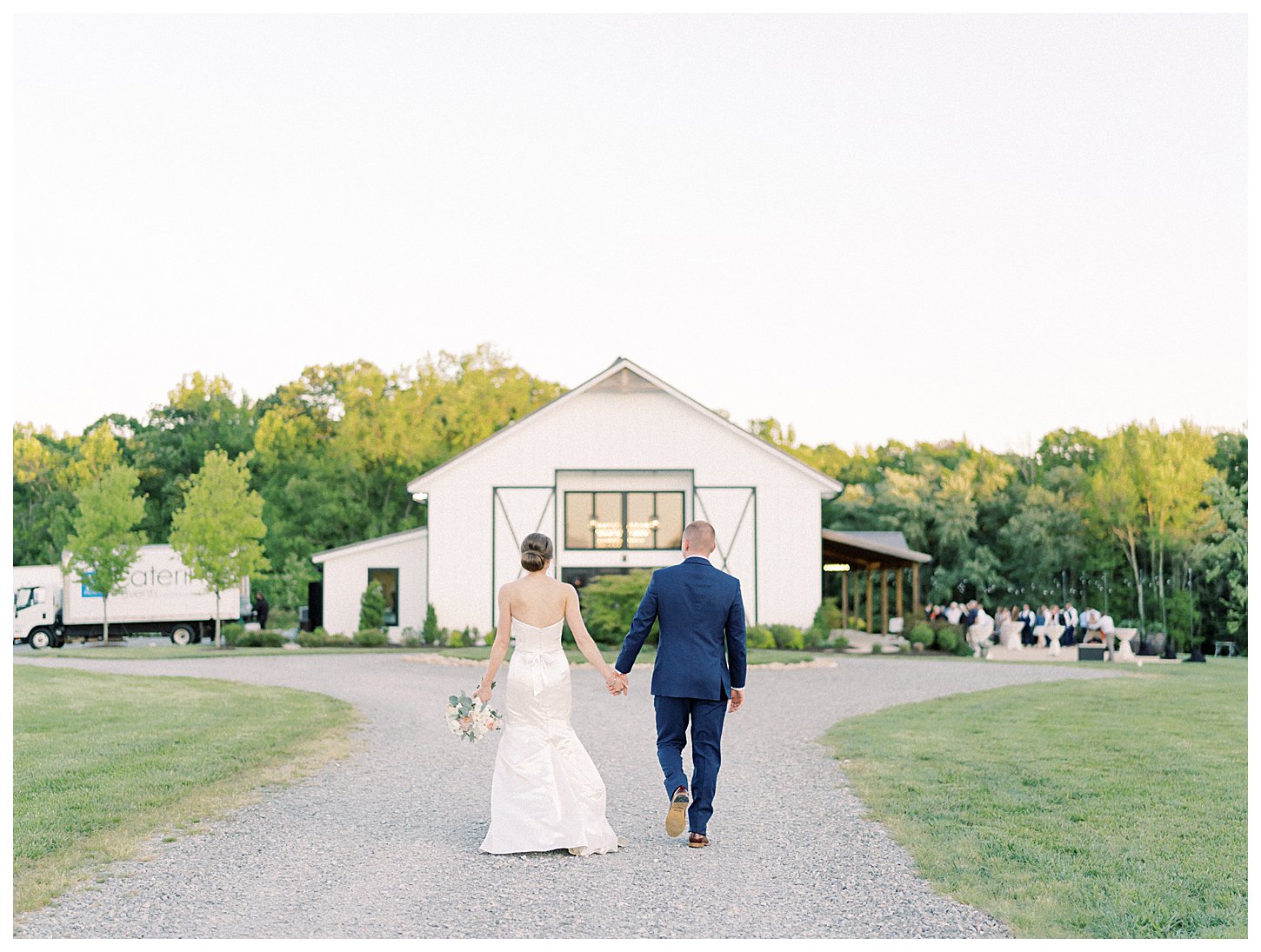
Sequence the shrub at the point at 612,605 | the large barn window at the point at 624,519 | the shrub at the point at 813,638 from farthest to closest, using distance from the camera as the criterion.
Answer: the large barn window at the point at 624,519 < the shrub at the point at 813,638 < the shrub at the point at 612,605

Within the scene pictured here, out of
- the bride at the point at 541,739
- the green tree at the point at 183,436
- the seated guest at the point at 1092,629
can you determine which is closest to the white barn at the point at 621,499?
the seated guest at the point at 1092,629

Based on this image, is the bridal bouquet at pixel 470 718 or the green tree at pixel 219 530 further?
the green tree at pixel 219 530

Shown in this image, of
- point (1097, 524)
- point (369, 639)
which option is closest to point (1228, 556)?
point (1097, 524)

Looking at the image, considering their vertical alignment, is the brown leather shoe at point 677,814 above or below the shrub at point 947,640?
above

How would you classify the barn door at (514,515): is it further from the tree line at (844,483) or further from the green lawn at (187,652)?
the tree line at (844,483)

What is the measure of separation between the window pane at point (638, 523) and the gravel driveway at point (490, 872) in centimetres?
2169

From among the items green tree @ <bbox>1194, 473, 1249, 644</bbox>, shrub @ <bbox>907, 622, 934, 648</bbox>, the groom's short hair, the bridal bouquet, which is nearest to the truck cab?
shrub @ <bbox>907, 622, 934, 648</bbox>

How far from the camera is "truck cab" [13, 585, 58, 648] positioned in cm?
3600

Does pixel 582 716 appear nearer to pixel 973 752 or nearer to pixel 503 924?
pixel 973 752

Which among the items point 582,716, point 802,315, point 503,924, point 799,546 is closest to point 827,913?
point 503,924

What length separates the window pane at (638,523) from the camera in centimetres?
3381

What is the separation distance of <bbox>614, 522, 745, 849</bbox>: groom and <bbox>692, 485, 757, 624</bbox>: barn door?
25336 mm

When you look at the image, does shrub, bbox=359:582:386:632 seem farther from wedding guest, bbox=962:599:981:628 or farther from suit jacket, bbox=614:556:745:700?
suit jacket, bbox=614:556:745:700

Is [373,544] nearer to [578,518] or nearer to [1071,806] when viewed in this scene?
[578,518]
